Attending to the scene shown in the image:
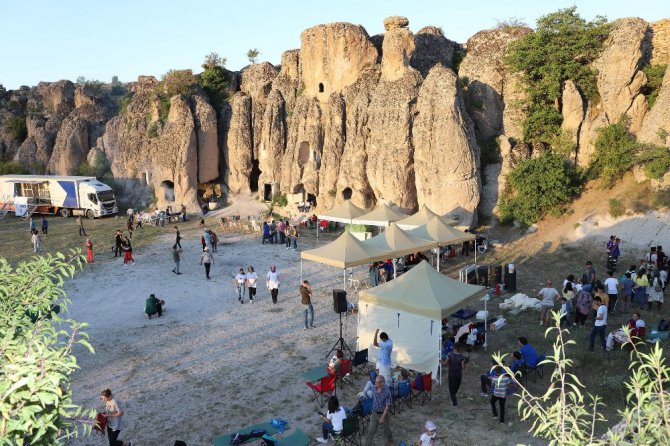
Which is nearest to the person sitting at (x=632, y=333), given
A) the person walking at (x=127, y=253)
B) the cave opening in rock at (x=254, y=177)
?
the person walking at (x=127, y=253)

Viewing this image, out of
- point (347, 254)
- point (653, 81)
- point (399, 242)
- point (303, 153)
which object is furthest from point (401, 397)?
point (303, 153)

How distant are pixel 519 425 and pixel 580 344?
4.59 m

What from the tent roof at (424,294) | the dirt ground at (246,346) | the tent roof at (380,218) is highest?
the tent roof at (380,218)

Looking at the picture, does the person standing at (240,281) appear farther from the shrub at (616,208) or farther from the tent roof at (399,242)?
the shrub at (616,208)

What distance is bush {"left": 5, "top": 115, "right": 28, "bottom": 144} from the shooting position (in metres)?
45.5

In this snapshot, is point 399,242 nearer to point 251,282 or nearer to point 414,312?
point 251,282

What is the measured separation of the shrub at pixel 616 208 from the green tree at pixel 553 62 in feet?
17.9

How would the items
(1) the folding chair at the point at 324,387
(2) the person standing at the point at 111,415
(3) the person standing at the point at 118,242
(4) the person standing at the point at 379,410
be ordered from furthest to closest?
(3) the person standing at the point at 118,242 → (1) the folding chair at the point at 324,387 → (2) the person standing at the point at 111,415 → (4) the person standing at the point at 379,410

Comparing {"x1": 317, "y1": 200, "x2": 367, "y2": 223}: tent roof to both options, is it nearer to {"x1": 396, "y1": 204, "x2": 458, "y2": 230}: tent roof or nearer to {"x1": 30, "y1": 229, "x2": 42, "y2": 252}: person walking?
{"x1": 396, "y1": 204, "x2": 458, "y2": 230}: tent roof

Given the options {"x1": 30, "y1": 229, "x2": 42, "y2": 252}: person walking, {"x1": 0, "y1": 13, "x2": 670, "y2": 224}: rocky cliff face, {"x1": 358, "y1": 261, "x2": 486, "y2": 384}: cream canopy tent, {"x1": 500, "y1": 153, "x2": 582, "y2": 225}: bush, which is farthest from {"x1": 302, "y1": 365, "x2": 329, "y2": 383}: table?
{"x1": 30, "y1": 229, "x2": 42, "y2": 252}: person walking

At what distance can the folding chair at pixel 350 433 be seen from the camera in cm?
864

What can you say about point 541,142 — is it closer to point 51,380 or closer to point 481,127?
point 481,127

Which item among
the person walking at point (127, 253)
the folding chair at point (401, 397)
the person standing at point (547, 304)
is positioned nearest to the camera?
the folding chair at point (401, 397)

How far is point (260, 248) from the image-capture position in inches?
984
